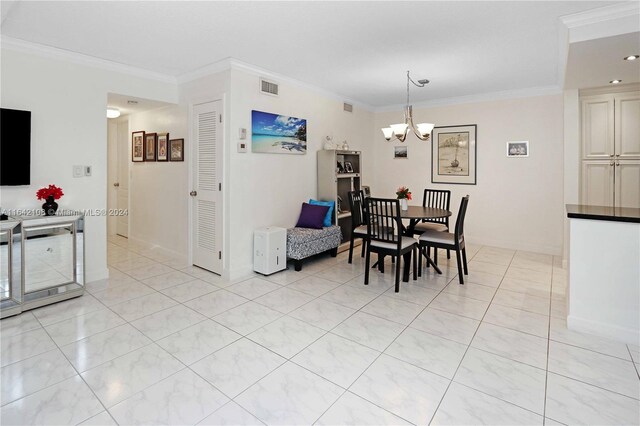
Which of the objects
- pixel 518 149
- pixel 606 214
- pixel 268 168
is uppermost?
pixel 518 149

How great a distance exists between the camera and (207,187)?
4.18 m

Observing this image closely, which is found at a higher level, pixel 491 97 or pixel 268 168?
pixel 491 97

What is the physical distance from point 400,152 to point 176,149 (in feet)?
13.0

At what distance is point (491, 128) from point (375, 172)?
7.18ft

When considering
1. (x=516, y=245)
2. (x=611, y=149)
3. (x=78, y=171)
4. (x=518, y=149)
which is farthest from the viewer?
(x=516, y=245)

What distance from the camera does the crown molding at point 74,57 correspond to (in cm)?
316

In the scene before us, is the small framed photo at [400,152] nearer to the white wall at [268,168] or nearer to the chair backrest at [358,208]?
the white wall at [268,168]

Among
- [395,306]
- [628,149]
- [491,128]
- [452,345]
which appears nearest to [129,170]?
[395,306]

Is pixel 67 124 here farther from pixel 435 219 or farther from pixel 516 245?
pixel 516 245

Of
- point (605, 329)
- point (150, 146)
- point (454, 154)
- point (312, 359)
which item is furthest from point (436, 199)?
point (150, 146)

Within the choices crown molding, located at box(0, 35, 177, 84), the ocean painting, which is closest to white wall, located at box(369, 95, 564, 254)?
the ocean painting

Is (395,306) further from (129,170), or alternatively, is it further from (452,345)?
(129,170)

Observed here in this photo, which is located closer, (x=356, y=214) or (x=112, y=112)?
(x=356, y=214)

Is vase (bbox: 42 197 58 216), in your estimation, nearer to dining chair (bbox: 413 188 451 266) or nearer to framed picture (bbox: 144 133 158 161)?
framed picture (bbox: 144 133 158 161)
